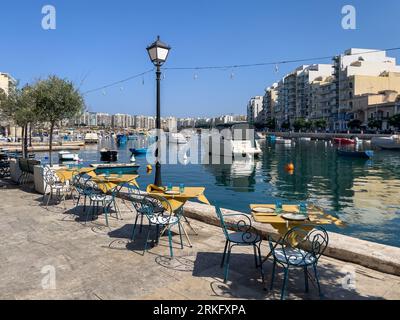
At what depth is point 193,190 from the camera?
7.62 meters

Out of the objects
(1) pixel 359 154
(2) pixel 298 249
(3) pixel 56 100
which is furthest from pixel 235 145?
(2) pixel 298 249

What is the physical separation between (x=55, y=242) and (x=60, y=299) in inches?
104

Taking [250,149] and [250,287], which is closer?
[250,287]

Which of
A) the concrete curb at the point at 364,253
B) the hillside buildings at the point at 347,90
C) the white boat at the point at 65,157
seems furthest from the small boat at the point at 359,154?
the concrete curb at the point at 364,253

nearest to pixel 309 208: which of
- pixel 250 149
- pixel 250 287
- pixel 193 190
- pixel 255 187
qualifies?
pixel 250 287

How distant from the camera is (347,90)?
10644 centimetres

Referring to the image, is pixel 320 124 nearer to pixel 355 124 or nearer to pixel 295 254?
pixel 355 124

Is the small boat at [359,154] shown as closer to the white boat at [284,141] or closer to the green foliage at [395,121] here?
the white boat at [284,141]

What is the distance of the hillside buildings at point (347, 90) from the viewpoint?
95.7 m

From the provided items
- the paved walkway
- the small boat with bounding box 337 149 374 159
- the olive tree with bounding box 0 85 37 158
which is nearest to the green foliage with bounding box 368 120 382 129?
the small boat with bounding box 337 149 374 159

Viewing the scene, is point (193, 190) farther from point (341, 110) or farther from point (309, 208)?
point (341, 110)

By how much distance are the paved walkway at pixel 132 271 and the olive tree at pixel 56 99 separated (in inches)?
296

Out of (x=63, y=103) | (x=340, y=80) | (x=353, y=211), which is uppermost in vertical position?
(x=340, y=80)

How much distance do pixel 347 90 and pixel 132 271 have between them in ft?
376
